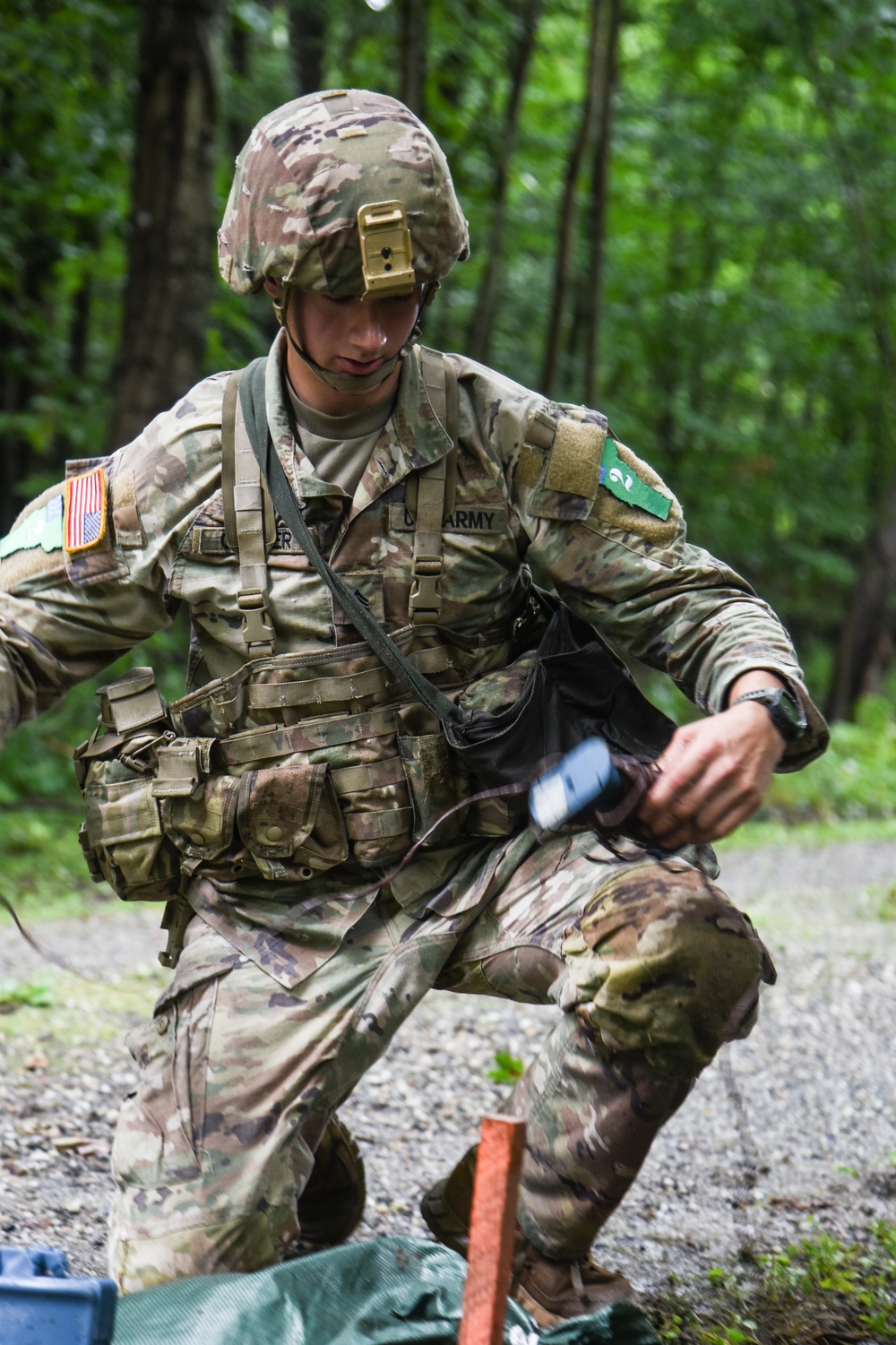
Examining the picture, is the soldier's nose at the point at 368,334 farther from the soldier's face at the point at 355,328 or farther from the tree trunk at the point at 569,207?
the tree trunk at the point at 569,207

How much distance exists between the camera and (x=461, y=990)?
2.79 meters

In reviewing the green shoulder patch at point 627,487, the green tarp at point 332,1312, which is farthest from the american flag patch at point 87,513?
the green tarp at point 332,1312

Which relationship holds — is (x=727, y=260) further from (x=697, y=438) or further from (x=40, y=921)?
(x=40, y=921)

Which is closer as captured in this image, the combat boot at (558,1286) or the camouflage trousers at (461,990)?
the camouflage trousers at (461,990)

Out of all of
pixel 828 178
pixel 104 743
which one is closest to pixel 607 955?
pixel 104 743

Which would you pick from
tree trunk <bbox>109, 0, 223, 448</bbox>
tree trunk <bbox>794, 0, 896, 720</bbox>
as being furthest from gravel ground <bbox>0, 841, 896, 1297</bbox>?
tree trunk <bbox>794, 0, 896, 720</bbox>

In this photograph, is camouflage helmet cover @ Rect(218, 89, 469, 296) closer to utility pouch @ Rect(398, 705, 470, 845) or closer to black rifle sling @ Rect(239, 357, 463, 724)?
black rifle sling @ Rect(239, 357, 463, 724)

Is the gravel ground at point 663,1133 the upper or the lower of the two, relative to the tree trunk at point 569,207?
lower

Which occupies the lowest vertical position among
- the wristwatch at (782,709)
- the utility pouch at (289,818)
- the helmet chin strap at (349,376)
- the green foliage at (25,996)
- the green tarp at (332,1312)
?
the green foliage at (25,996)

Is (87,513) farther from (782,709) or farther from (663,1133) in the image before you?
(663,1133)

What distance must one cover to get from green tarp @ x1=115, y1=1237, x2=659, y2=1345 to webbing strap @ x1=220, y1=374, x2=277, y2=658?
110 cm

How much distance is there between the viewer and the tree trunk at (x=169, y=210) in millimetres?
7242

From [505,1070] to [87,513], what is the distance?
2075 mm

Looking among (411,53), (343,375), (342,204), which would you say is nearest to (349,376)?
(343,375)
